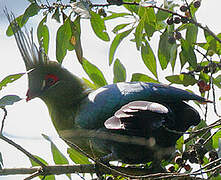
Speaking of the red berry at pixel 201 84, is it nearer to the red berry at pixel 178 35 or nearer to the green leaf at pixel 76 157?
the red berry at pixel 178 35

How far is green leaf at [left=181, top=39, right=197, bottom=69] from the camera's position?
2555mm

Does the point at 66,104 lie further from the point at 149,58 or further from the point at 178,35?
the point at 178,35

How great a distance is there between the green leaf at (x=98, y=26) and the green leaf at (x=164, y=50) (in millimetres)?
324

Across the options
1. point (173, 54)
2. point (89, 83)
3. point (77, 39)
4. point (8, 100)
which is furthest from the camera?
point (89, 83)

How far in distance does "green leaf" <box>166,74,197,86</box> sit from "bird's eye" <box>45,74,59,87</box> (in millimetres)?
755

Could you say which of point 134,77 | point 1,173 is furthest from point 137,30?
point 1,173

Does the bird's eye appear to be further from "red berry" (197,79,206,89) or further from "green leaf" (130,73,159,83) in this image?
"red berry" (197,79,206,89)

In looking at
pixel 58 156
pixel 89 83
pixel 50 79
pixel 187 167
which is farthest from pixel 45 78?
pixel 187 167

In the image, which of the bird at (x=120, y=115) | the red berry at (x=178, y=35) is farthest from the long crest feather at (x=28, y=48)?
the red berry at (x=178, y=35)

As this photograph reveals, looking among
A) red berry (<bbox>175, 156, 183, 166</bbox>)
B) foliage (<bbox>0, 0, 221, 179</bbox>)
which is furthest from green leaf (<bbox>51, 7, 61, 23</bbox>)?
red berry (<bbox>175, 156, 183, 166</bbox>)

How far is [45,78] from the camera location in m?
2.88

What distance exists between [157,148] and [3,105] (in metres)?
0.85

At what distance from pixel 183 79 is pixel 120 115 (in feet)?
1.91

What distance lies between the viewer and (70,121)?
8.89 ft
